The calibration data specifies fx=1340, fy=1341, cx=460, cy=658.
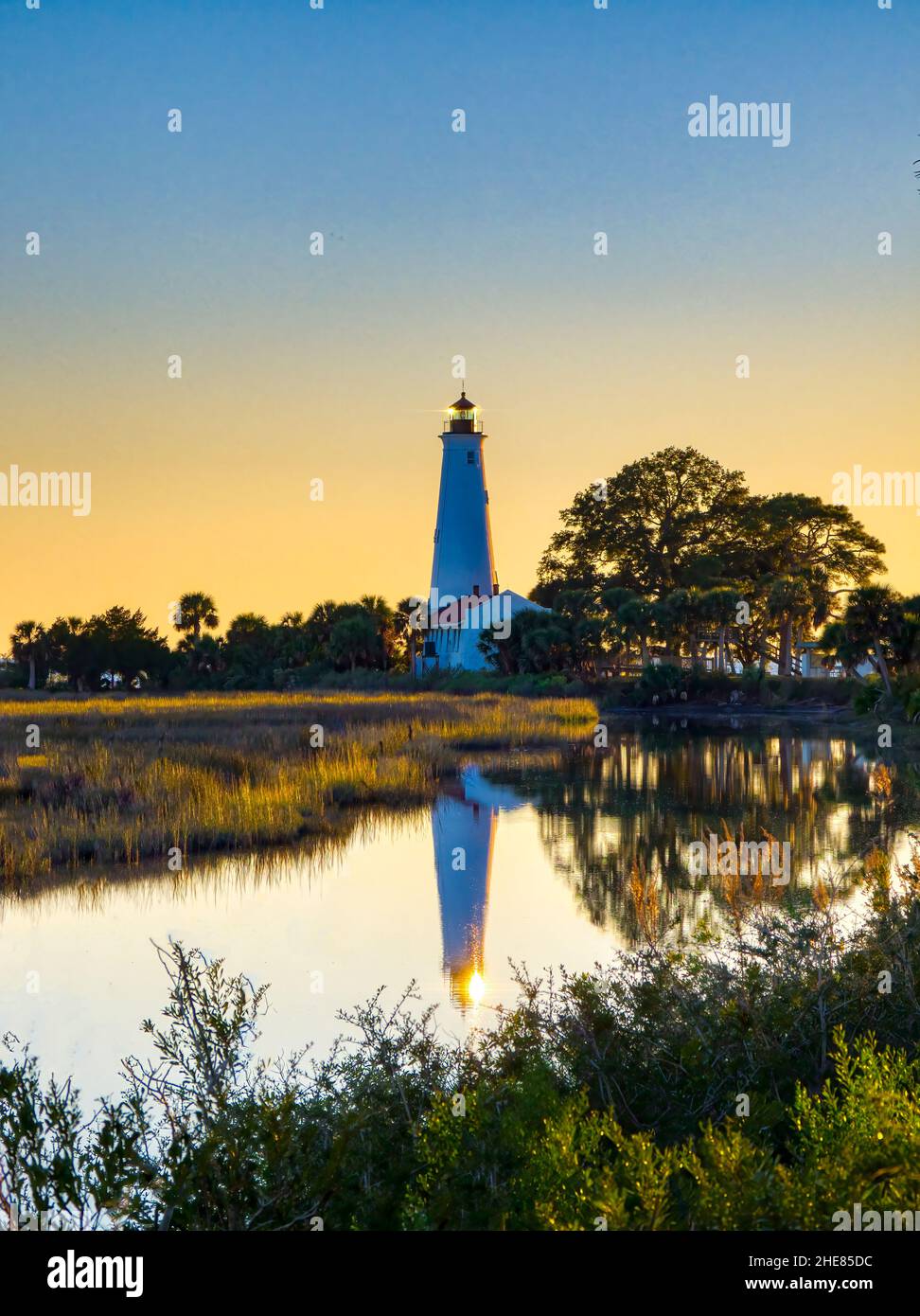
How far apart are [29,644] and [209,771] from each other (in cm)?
6211

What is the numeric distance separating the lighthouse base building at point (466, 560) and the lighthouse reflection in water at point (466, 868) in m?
40.3

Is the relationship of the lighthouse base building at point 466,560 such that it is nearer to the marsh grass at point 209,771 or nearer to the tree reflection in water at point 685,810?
the marsh grass at point 209,771

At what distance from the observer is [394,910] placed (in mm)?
14547

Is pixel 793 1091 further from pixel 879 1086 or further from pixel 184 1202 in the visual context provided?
pixel 184 1202

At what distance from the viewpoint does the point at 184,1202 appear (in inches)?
196

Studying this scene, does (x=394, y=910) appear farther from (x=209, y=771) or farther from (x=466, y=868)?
(x=209, y=771)

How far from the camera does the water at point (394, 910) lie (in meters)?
10.2

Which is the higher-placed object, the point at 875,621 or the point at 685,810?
the point at 875,621

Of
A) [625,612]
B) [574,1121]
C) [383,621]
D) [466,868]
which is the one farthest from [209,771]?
[383,621]

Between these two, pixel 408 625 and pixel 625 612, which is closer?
pixel 625 612

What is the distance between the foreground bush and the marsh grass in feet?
32.3

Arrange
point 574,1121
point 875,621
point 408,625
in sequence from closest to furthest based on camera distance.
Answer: point 574,1121 → point 875,621 → point 408,625

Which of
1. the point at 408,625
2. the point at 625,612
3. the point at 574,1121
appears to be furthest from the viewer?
the point at 408,625

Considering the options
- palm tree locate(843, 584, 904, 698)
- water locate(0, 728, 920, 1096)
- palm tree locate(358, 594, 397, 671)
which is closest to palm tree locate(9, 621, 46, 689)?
palm tree locate(358, 594, 397, 671)
